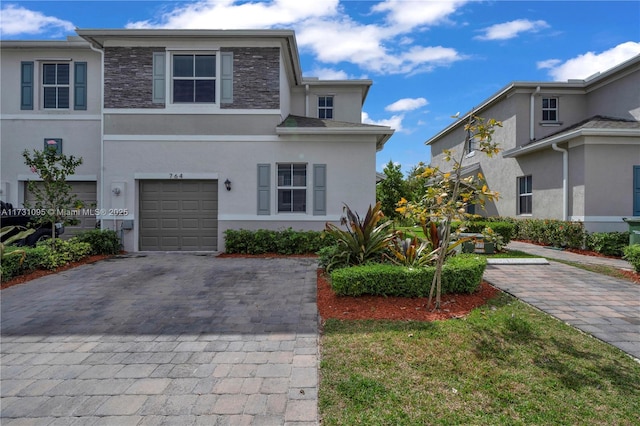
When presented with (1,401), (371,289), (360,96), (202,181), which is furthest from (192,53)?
(1,401)

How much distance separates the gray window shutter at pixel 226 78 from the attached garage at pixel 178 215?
8.31ft

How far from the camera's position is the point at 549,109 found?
46.9 feet

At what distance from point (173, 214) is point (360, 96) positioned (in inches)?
347

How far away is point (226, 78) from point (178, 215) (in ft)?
14.4

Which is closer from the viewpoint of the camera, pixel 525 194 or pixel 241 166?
pixel 241 166

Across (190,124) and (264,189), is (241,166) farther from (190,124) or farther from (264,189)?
(190,124)

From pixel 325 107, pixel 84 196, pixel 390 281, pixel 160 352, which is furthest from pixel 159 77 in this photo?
pixel 390 281

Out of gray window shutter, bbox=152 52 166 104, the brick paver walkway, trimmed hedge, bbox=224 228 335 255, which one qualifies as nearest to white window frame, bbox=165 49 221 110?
gray window shutter, bbox=152 52 166 104

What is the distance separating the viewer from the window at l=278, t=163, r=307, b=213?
406 inches

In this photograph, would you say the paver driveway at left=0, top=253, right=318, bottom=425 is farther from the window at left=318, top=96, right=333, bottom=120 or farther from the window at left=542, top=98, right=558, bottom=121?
the window at left=542, top=98, right=558, bottom=121

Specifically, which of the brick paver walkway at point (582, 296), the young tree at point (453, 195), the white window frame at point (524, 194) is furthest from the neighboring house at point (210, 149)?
the white window frame at point (524, 194)

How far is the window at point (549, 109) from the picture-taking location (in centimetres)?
1425

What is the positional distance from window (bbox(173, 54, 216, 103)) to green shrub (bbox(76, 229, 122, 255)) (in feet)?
14.4

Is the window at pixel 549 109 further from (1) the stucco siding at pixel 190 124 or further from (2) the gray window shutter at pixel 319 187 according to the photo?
(1) the stucco siding at pixel 190 124
